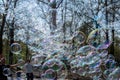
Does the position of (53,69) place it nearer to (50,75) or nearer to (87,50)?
(50,75)

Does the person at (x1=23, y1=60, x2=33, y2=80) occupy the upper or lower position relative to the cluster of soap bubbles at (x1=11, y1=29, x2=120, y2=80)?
lower

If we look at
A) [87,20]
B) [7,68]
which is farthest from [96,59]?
[87,20]

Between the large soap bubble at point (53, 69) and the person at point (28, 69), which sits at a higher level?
the large soap bubble at point (53, 69)

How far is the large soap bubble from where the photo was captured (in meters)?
14.0

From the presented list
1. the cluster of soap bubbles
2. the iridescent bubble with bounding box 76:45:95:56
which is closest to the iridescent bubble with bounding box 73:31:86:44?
the cluster of soap bubbles

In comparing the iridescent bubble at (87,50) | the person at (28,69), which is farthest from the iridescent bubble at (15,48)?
the iridescent bubble at (87,50)

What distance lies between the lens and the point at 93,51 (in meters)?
13.8

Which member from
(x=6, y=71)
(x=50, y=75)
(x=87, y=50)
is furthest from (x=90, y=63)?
(x=6, y=71)

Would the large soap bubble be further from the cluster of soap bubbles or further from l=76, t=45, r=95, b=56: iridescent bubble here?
l=76, t=45, r=95, b=56: iridescent bubble

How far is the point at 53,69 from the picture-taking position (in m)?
14.1

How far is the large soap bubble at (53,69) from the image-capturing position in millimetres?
13957

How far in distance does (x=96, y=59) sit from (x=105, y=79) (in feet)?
2.77

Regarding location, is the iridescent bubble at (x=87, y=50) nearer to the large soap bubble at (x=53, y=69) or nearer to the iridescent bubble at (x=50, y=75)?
the large soap bubble at (x=53, y=69)

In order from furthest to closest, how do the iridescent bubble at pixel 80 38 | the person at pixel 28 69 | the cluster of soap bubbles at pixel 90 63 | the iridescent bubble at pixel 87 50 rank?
1. the person at pixel 28 69
2. the iridescent bubble at pixel 80 38
3. the iridescent bubble at pixel 87 50
4. the cluster of soap bubbles at pixel 90 63
